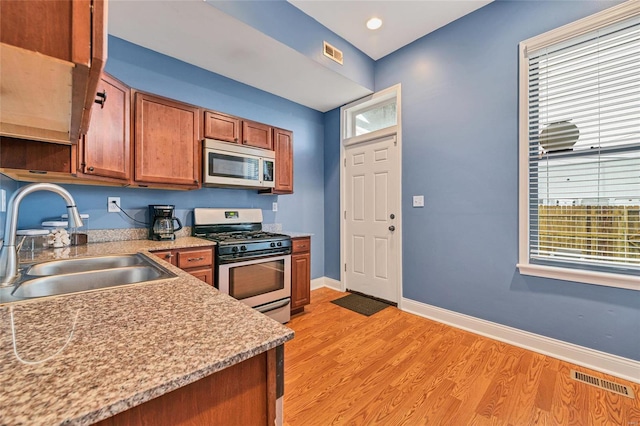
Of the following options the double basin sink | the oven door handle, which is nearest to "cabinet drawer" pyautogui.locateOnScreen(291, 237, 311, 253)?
the oven door handle

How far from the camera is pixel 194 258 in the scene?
7.26 ft

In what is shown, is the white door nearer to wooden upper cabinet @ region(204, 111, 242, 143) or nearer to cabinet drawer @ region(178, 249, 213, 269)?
wooden upper cabinet @ region(204, 111, 242, 143)

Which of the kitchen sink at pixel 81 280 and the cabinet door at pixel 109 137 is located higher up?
the cabinet door at pixel 109 137

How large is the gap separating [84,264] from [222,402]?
4.82 feet

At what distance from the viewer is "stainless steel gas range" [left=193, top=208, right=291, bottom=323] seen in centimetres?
238

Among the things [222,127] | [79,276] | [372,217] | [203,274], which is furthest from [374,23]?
[79,276]

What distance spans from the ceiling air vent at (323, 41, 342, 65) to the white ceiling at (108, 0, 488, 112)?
0.15 meters

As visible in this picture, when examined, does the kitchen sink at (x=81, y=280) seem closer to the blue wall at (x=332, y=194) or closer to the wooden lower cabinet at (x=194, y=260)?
the wooden lower cabinet at (x=194, y=260)

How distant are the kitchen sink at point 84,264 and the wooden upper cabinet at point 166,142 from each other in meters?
0.87

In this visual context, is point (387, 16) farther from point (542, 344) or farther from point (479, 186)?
point (542, 344)

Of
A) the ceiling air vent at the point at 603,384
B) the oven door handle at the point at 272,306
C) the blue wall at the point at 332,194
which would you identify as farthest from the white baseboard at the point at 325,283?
the ceiling air vent at the point at 603,384

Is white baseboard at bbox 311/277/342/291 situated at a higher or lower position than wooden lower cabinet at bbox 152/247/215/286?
lower

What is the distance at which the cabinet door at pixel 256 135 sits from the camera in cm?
290

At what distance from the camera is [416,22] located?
8.96 ft
